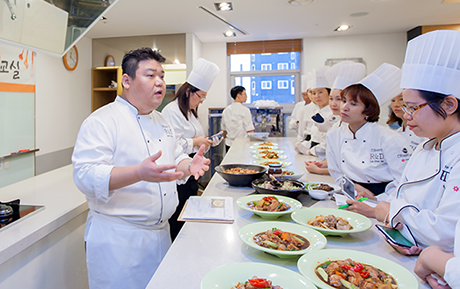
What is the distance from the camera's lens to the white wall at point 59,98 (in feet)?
15.3

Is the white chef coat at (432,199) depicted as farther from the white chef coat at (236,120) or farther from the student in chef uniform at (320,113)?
the white chef coat at (236,120)

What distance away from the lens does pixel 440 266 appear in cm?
79

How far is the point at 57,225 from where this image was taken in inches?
56.7

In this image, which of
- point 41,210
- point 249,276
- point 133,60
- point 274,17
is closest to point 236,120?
point 274,17

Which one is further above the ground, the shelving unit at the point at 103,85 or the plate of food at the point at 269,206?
the shelving unit at the point at 103,85

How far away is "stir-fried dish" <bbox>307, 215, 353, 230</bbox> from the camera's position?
1151 mm

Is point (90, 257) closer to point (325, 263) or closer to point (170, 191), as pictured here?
point (170, 191)

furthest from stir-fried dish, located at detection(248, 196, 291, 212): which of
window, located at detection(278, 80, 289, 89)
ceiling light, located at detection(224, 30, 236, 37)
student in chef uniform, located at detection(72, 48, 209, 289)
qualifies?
window, located at detection(278, 80, 289, 89)

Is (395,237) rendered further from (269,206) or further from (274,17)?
(274,17)

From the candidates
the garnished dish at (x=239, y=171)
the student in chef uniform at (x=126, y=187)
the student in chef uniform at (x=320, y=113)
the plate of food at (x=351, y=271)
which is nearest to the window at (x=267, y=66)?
the student in chef uniform at (x=320, y=113)

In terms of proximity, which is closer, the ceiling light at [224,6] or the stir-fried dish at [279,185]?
the stir-fried dish at [279,185]

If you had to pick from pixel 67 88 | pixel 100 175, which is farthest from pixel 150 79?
pixel 67 88

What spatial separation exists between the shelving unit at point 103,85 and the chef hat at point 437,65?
5626mm

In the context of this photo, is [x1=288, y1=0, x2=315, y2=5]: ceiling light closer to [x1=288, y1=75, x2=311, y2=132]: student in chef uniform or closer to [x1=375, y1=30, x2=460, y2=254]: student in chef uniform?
[x1=288, y1=75, x2=311, y2=132]: student in chef uniform
